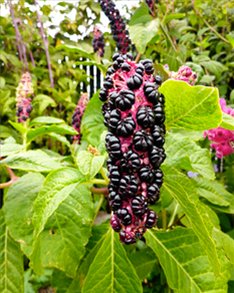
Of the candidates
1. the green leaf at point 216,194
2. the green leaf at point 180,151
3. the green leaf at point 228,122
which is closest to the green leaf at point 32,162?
the green leaf at point 180,151

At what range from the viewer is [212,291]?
859 millimetres

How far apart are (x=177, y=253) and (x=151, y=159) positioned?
30cm

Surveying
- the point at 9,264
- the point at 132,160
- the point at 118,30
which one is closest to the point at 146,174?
the point at 132,160

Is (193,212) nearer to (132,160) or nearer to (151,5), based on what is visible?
(132,160)

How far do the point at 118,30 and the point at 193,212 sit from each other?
1.16 metres

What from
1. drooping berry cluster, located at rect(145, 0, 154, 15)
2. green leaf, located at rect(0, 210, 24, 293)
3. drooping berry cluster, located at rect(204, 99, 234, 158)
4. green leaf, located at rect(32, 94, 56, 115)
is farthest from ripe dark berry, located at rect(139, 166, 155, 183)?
green leaf, located at rect(32, 94, 56, 115)

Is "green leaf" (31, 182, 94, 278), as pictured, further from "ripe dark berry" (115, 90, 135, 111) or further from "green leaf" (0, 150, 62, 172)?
"ripe dark berry" (115, 90, 135, 111)

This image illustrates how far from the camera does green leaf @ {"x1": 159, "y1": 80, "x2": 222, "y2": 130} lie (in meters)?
0.71

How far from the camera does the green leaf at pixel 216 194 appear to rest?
1.19 metres

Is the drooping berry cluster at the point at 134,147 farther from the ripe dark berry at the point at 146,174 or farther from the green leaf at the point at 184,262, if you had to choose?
the green leaf at the point at 184,262

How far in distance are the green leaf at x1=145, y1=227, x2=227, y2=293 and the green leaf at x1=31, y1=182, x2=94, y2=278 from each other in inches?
5.6

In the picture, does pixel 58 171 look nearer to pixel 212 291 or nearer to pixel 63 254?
pixel 63 254

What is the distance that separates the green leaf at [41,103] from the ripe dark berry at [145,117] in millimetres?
2029

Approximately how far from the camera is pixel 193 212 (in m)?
0.71
